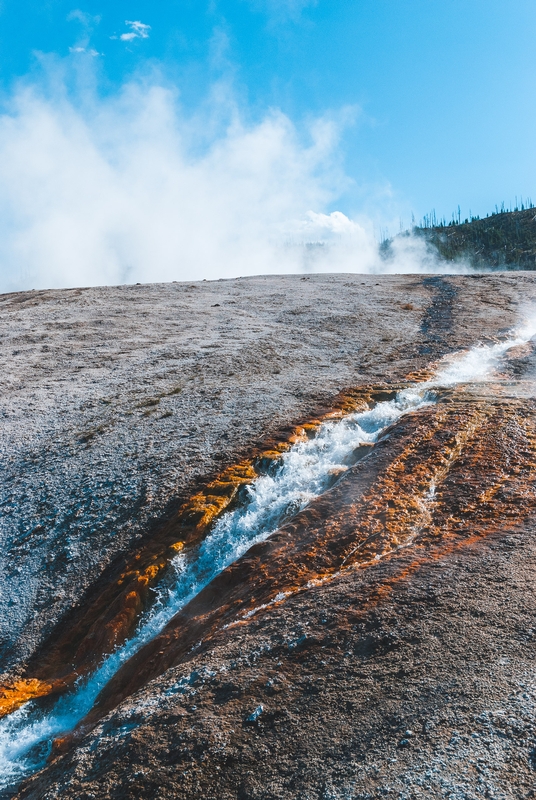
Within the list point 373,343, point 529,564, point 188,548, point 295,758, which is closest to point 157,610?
point 188,548

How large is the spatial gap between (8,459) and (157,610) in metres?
4.98

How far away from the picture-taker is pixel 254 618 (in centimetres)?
589

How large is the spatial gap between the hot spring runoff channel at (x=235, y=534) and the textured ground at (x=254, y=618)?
0.93m

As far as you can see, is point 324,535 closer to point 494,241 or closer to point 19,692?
point 19,692

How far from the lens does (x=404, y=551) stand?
650cm

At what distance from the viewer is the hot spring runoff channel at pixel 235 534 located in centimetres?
605

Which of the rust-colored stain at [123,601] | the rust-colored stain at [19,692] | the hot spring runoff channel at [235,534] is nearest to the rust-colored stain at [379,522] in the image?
the hot spring runoff channel at [235,534]

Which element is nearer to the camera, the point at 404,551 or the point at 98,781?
the point at 98,781

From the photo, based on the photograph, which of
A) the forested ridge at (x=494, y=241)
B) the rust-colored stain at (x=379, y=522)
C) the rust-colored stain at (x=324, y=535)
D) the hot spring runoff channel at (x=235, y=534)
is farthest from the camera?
the forested ridge at (x=494, y=241)

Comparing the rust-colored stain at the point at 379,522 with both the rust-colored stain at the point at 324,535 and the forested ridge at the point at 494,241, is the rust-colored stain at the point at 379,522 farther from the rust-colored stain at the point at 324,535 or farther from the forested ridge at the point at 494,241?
the forested ridge at the point at 494,241

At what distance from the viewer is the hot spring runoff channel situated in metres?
6.05

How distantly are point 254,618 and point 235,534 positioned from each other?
242cm

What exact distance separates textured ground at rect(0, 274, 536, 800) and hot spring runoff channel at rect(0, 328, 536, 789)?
36.8 inches

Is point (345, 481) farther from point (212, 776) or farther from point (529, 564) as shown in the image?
point (212, 776)
